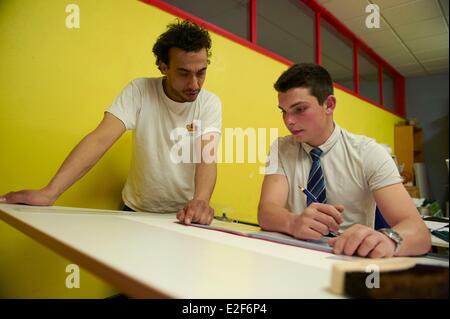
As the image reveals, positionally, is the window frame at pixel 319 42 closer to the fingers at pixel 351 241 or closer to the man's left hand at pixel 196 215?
the man's left hand at pixel 196 215

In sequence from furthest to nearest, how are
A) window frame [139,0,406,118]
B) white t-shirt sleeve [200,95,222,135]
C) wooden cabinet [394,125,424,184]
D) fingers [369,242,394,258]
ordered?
wooden cabinet [394,125,424,184], window frame [139,0,406,118], white t-shirt sleeve [200,95,222,135], fingers [369,242,394,258]

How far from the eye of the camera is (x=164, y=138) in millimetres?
1496

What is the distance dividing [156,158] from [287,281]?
1.17 metres

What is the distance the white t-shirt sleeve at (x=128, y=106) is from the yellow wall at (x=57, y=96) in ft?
1.19

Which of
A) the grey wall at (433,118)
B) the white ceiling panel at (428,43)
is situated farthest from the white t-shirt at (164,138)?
the grey wall at (433,118)

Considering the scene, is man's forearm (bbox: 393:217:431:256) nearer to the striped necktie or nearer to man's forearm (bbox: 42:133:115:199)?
the striped necktie

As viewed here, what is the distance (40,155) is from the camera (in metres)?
1.51

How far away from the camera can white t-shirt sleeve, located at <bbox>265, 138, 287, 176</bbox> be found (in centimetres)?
126

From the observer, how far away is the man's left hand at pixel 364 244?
604mm

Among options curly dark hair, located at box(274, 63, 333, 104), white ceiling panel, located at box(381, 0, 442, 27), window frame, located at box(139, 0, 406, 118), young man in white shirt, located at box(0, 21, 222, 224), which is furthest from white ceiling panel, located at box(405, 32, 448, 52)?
young man in white shirt, located at box(0, 21, 222, 224)

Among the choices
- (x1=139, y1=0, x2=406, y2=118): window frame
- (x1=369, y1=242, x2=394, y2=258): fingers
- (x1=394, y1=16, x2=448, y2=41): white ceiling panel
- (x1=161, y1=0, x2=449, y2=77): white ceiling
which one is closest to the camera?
(x1=369, y1=242, x2=394, y2=258): fingers

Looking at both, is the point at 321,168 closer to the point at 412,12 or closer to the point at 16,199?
the point at 16,199

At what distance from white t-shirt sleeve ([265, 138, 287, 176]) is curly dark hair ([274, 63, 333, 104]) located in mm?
242

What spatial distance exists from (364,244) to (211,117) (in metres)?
1.02
